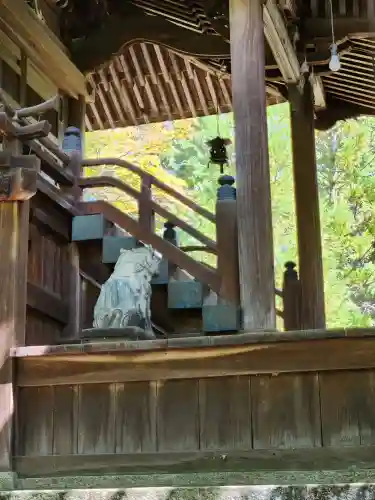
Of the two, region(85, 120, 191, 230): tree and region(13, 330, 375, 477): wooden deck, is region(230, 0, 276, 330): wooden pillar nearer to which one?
region(13, 330, 375, 477): wooden deck

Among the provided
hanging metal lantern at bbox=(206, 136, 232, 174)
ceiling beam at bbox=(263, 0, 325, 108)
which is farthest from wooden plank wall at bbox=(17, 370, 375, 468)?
hanging metal lantern at bbox=(206, 136, 232, 174)

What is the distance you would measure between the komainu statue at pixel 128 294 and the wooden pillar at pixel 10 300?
6.17ft

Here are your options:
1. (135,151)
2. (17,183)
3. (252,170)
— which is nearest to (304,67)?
(252,170)

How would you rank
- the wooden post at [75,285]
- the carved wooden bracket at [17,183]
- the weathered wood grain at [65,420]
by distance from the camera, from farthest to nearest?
the wooden post at [75,285], the carved wooden bracket at [17,183], the weathered wood grain at [65,420]

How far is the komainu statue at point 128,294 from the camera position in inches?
269

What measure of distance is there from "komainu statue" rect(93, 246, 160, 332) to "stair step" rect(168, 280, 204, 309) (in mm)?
310

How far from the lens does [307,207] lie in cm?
945

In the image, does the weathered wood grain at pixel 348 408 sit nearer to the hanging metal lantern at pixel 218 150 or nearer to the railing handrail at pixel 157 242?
the railing handrail at pixel 157 242

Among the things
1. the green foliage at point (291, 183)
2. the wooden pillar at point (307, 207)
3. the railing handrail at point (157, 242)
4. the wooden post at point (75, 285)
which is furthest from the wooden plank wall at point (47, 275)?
the green foliage at point (291, 183)

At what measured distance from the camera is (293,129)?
9.77m

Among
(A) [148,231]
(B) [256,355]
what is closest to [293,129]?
(A) [148,231]

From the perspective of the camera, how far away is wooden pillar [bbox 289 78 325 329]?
8992mm

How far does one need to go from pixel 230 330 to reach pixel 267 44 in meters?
4.21

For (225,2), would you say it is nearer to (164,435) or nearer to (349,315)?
(164,435)
